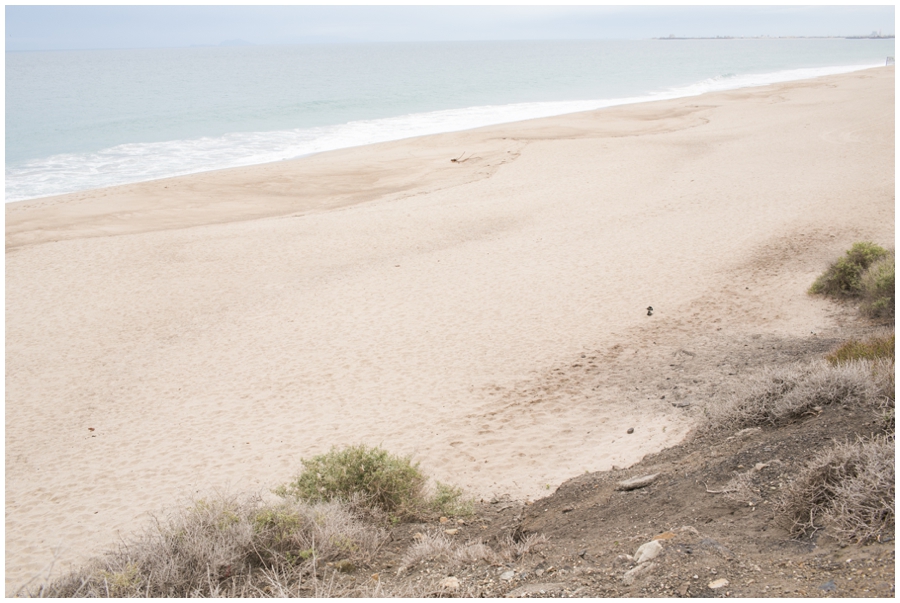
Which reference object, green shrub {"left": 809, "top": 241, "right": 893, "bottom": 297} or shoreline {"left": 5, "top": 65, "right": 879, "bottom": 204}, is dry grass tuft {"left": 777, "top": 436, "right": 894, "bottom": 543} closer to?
green shrub {"left": 809, "top": 241, "right": 893, "bottom": 297}

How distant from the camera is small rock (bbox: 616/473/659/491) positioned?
18.1ft

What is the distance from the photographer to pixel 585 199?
18.4m

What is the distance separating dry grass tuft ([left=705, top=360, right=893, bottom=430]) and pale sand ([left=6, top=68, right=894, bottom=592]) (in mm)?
685

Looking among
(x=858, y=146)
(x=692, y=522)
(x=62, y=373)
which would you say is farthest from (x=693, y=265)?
(x=858, y=146)

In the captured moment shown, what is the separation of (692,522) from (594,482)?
1532mm

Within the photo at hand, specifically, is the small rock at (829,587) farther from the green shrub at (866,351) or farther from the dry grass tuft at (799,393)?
the green shrub at (866,351)

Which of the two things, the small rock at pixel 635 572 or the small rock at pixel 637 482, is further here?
the small rock at pixel 637 482

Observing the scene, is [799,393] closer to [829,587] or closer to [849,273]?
[829,587]

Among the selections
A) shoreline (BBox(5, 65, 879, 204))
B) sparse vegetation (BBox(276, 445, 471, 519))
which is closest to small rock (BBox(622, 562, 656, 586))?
sparse vegetation (BBox(276, 445, 471, 519))

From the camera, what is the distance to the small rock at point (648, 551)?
158 inches

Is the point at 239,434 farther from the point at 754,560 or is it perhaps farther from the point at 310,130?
the point at 310,130

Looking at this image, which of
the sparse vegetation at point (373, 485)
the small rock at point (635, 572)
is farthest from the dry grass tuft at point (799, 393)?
the small rock at point (635, 572)

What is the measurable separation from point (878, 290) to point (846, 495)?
7219mm

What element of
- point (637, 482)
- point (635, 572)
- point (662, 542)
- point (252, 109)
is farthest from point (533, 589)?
point (252, 109)
